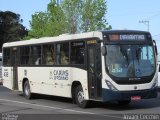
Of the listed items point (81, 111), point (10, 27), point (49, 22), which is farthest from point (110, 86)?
point (10, 27)

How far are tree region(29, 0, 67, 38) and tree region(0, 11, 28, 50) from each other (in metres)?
35.8

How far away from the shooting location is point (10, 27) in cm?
9962

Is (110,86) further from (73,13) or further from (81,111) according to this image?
(73,13)

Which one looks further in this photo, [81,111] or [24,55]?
[24,55]

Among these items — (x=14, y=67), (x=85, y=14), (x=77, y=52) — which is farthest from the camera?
(x=85, y=14)

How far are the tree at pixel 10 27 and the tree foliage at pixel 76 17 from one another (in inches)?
1610

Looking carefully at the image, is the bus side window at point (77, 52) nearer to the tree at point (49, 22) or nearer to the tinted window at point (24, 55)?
the tinted window at point (24, 55)

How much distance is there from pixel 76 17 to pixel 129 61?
3450cm

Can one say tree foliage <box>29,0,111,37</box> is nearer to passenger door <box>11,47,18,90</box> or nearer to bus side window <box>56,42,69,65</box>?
passenger door <box>11,47,18,90</box>

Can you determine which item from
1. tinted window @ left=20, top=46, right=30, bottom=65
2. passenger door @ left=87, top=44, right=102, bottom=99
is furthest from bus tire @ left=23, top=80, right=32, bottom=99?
passenger door @ left=87, top=44, right=102, bottom=99

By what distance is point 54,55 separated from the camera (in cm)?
1998

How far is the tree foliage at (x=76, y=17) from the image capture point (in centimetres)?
4962

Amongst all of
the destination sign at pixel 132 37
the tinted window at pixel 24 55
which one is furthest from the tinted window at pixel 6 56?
the destination sign at pixel 132 37

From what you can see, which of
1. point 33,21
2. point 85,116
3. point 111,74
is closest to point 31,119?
point 85,116
